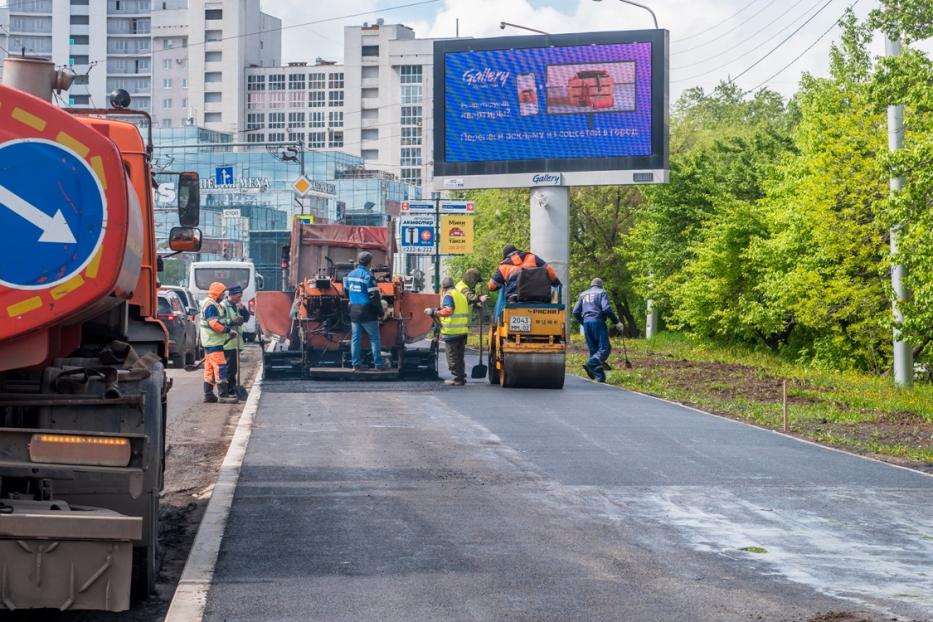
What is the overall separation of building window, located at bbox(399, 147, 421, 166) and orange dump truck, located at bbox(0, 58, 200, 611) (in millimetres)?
144058

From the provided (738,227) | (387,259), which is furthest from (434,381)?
(738,227)

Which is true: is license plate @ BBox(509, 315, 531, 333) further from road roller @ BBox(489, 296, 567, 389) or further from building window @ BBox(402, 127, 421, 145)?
building window @ BBox(402, 127, 421, 145)

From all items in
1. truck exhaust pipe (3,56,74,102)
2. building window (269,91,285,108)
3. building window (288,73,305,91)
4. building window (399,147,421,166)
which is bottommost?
truck exhaust pipe (3,56,74,102)

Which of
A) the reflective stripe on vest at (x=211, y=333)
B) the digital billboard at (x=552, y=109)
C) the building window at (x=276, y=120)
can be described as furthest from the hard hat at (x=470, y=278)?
the building window at (x=276, y=120)

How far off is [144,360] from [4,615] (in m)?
1.41

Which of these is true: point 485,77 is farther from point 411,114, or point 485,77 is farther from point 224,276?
point 411,114

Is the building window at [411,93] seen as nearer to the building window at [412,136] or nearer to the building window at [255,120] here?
the building window at [412,136]

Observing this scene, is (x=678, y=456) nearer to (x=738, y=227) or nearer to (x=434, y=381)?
(x=434, y=381)

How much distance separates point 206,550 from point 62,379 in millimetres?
2008

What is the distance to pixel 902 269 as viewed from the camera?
23.9 meters

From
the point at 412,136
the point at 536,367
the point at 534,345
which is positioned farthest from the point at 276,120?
the point at 536,367

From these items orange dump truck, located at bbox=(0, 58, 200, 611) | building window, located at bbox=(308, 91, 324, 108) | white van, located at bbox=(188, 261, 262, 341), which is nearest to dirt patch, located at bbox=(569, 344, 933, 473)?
orange dump truck, located at bbox=(0, 58, 200, 611)

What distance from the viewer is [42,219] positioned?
6012mm

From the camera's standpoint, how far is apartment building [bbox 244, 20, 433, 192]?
146 meters
